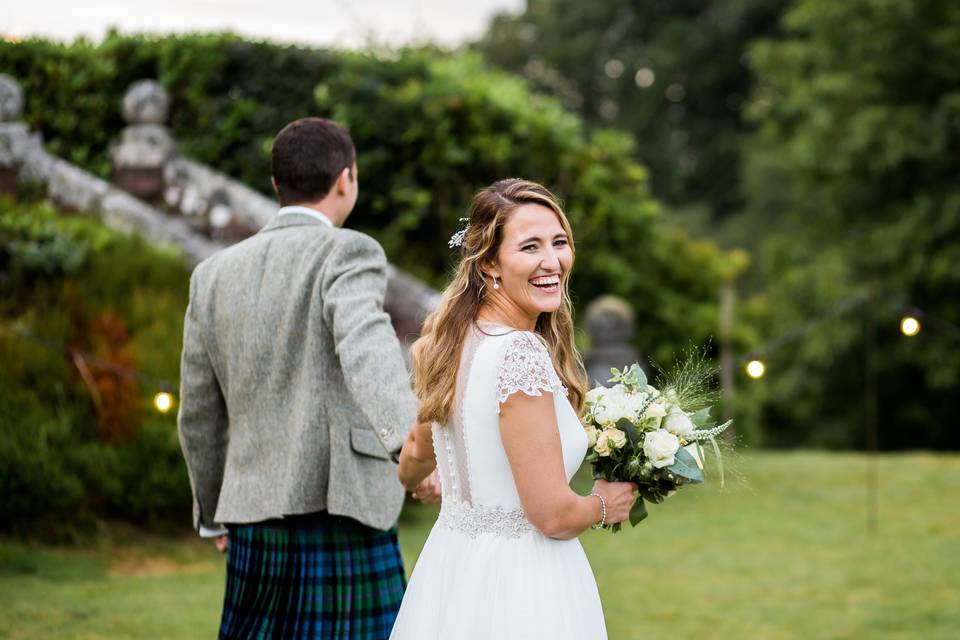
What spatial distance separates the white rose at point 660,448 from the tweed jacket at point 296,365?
27.6 inches

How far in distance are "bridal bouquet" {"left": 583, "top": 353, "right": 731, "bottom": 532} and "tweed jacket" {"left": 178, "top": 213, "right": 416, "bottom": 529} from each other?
0.58 meters

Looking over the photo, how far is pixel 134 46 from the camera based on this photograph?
9453 mm

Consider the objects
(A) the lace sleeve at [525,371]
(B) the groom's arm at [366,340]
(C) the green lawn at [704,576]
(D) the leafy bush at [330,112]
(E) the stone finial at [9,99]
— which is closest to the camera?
(A) the lace sleeve at [525,371]

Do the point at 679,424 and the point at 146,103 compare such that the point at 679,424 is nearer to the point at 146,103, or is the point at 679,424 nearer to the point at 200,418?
the point at 200,418

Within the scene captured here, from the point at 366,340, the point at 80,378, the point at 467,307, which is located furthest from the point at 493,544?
the point at 80,378

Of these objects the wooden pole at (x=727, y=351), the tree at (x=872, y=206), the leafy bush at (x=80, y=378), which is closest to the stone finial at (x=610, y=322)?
the wooden pole at (x=727, y=351)

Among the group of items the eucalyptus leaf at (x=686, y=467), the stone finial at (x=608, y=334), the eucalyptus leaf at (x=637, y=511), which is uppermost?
the stone finial at (x=608, y=334)

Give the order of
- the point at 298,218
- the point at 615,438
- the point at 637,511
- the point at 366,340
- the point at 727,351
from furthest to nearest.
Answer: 1. the point at 727,351
2. the point at 298,218
3. the point at 366,340
4. the point at 637,511
5. the point at 615,438

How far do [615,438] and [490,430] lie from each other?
322 mm

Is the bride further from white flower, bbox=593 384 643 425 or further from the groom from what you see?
the groom

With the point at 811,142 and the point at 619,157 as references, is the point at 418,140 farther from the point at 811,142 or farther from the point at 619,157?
the point at 811,142

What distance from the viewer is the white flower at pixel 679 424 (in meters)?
2.72

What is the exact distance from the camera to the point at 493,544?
260 cm

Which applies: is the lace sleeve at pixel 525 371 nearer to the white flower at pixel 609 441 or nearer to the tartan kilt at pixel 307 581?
the white flower at pixel 609 441
